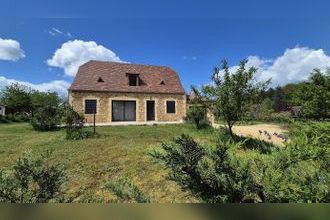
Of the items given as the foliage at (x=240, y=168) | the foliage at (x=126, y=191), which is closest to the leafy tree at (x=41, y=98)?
the foliage at (x=126, y=191)

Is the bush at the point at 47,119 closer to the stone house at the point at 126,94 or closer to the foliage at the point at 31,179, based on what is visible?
the stone house at the point at 126,94

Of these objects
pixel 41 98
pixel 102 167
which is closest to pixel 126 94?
pixel 41 98

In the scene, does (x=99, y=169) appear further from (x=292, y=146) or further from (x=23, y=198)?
(x=292, y=146)

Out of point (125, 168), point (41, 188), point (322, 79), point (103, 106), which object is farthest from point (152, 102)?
point (41, 188)

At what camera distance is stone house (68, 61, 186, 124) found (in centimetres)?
2302

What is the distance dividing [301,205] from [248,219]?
0.18 metres

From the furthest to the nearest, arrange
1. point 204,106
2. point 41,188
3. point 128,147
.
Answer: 1. point 204,106
2. point 128,147
3. point 41,188

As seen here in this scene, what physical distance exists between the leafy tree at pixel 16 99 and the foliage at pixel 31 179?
28888 mm

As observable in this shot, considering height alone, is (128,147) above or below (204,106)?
below

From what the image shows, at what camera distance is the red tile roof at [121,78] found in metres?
22.9

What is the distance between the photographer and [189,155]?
1.75 meters

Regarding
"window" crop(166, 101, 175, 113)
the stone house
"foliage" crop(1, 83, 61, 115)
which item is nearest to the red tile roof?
the stone house

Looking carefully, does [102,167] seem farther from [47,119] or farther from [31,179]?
[47,119]

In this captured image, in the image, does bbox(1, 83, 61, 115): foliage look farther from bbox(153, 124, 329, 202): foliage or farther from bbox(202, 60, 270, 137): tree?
bbox(153, 124, 329, 202): foliage
